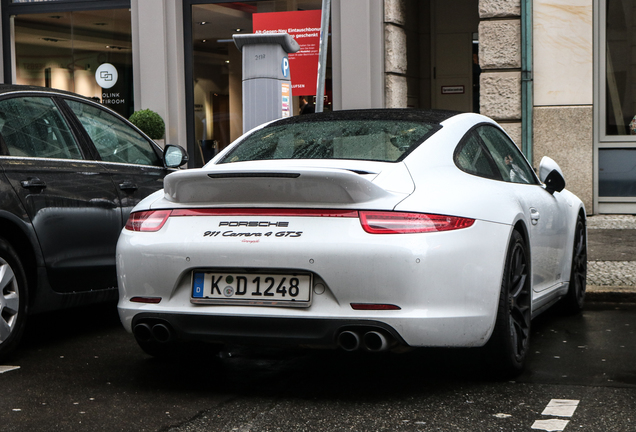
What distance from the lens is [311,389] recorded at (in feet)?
13.9

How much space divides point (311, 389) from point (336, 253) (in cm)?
82

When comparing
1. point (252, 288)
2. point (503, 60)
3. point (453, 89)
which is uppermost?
point (503, 60)

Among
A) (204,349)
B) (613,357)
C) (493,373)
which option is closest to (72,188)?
(204,349)

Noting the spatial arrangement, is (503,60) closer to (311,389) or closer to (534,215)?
(534,215)

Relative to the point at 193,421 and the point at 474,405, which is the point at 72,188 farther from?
the point at 474,405

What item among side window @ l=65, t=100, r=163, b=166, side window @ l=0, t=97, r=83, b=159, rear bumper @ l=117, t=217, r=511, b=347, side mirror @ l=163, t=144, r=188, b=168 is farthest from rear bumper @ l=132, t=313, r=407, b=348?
side mirror @ l=163, t=144, r=188, b=168

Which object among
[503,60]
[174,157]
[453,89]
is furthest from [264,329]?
[453,89]

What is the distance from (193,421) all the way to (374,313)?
0.86m

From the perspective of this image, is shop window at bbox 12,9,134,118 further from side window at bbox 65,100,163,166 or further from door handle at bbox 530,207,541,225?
door handle at bbox 530,207,541,225

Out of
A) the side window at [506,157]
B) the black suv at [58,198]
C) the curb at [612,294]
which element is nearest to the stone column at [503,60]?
the curb at [612,294]

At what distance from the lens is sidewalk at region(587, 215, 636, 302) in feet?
22.5

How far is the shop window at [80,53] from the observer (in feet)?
47.0

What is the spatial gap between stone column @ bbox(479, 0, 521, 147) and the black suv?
7094 mm

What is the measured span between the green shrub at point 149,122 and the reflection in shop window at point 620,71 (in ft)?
20.8
